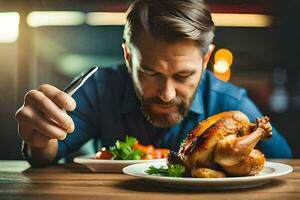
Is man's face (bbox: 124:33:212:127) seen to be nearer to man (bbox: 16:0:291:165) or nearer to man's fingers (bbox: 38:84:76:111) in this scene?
man (bbox: 16:0:291:165)

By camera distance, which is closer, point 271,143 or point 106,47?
point 271,143

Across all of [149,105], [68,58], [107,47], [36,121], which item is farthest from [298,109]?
[36,121]

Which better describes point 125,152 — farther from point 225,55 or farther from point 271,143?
point 225,55

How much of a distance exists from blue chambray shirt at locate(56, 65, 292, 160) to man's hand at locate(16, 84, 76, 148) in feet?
2.48

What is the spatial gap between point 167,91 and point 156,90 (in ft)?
0.39

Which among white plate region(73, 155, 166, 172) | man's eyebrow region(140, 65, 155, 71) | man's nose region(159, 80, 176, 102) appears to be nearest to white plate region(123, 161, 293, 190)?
white plate region(73, 155, 166, 172)

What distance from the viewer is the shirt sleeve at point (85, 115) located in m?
2.01

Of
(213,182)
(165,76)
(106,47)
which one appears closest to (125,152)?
(213,182)

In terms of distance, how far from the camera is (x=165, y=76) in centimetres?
177

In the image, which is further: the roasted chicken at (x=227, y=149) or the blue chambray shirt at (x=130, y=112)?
the blue chambray shirt at (x=130, y=112)

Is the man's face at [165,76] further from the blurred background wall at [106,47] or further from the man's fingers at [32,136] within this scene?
the blurred background wall at [106,47]

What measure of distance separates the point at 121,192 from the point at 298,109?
2.66 meters

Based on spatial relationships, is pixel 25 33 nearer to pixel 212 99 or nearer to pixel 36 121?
pixel 212 99

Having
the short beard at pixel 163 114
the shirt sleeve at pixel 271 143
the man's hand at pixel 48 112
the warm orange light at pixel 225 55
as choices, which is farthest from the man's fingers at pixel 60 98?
the warm orange light at pixel 225 55
